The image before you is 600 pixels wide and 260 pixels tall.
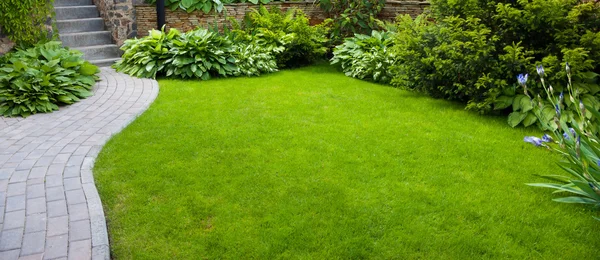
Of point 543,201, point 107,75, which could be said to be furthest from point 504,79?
point 107,75

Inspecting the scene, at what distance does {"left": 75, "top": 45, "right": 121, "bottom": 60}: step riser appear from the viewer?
713 centimetres

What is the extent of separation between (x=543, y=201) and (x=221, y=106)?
342 cm

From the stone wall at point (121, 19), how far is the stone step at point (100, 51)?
0.45 feet

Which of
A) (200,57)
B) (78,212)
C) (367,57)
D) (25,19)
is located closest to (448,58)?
(367,57)

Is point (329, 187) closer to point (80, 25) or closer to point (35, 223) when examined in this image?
point (35, 223)

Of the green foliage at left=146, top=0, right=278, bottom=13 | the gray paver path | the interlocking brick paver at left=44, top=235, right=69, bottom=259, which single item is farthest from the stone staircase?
the interlocking brick paver at left=44, top=235, right=69, bottom=259

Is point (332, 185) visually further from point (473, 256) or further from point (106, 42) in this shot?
point (106, 42)

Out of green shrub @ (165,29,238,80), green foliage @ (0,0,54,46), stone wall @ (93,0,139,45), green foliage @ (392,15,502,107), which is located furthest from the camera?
stone wall @ (93,0,139,45)

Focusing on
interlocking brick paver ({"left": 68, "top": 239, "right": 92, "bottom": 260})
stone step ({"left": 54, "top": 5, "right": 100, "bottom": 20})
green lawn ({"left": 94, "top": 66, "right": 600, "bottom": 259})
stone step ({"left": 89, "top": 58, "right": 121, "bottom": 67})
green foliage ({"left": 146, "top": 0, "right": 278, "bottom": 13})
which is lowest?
interlocking brick paver ({"left": 68, "top": 239, "right": 92, "bottom": 260})

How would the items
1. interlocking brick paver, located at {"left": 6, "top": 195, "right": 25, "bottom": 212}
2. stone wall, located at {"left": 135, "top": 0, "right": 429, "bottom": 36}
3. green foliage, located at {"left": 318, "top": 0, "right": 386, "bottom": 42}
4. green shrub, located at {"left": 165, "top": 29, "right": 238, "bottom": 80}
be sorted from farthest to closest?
green foliage, located at {"left": 318, "top": 0, "right": 386, "bottom": 42} < stone wall, located at {"left": 135, "top": 0, "right": 429, "bottom": 36} < green shrub, located at {"left": 165, "top": 29, "right": 238, "bottom": 80} < interlocking brick paver, located at {"left": 6, "top": 195, "right": 25, "bottom": 212}

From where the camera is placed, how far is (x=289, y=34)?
7.37 metres

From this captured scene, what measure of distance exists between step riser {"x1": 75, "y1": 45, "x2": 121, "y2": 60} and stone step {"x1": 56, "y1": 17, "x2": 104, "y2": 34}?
0.63 metres

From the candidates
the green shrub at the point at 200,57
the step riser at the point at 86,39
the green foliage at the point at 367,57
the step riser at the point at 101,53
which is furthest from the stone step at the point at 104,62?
the green foliage at the point at 367,57

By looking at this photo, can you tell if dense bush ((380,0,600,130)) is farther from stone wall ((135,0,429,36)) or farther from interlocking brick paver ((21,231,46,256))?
interlocking brick paver ((21,231,46,256))
